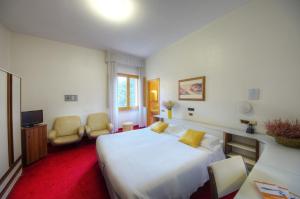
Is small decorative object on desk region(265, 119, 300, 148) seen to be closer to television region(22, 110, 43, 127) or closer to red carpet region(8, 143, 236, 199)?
red carpet region(8, 143, 236, 199)

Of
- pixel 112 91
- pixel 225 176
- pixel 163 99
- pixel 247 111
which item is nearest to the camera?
pixel 225 176

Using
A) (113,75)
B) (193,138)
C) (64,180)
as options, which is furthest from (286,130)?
(113,75)

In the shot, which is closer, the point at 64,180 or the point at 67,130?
the point at 64,180

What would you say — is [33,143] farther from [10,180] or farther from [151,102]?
[151,102]

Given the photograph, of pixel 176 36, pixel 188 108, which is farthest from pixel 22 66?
pixel 188 108

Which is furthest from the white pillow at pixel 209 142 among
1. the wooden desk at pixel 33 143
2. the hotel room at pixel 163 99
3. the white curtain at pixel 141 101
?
the wooden desk at pixel 33 143

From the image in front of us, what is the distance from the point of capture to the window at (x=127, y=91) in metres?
4.84

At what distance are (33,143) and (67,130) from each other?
2.83 feet

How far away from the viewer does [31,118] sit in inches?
111

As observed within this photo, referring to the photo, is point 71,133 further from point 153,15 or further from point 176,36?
point 176,36

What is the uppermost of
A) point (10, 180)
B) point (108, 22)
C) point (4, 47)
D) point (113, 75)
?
point (108, 22)

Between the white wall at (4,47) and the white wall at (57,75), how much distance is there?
0.13m

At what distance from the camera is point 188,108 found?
3.38 m

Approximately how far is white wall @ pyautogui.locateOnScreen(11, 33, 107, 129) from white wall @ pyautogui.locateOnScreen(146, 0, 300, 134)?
2.97 metres
